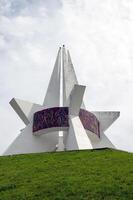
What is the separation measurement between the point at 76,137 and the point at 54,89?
666 cm

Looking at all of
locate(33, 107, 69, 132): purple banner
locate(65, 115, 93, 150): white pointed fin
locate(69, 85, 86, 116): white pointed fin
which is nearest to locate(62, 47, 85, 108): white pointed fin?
locate(69, 85, 86, 116): white pointed fin

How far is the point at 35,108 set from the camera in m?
34.7

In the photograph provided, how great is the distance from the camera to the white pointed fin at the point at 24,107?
34.2 m

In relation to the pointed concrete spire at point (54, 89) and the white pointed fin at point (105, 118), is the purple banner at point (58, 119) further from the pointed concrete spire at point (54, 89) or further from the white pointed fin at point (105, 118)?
the pointed concrete spire at point (54, 89)

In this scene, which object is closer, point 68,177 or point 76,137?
point 68,177

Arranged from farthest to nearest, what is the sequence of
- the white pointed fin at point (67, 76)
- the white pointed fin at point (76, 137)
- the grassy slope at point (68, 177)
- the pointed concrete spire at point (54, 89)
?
the pointed concrete spire at point (54, 89) → the white pointed fin at point (67, 76) → the white pointed fin at point (76, 137) → the grassy slope at point (68, 177)

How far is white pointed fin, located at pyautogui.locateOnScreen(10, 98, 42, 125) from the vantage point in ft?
112

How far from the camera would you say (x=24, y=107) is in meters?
34.2

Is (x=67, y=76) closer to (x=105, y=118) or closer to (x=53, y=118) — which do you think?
(x=105, y=118)

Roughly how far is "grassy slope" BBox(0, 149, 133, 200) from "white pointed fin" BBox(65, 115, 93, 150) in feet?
27.9

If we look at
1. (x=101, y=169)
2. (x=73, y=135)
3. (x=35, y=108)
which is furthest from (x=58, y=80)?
(x=101, y=169)

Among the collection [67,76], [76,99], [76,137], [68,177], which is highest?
[67,76]

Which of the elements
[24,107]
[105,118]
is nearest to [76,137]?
[105,118]

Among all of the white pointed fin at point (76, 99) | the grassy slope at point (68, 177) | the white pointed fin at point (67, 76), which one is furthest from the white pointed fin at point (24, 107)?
the grassy slope at point (68, 177)
